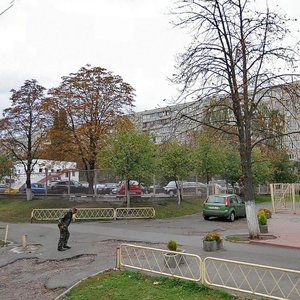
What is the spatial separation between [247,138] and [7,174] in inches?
1060

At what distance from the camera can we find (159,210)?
26391 mm

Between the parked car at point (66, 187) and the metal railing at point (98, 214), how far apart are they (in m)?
4.63

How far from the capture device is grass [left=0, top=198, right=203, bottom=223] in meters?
25.9

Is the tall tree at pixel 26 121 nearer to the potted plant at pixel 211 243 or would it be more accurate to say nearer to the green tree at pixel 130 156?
the green tree at pixel 130 156

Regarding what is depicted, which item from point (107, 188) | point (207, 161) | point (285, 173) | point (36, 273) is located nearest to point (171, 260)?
point (36, 273)

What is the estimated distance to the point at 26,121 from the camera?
31.4 meters

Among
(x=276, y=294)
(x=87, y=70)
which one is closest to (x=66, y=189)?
(x=87, y=70)

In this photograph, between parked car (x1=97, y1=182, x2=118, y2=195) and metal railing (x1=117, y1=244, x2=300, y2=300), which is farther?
parked car (x1=97, y1=182, x2=118, y2=195)

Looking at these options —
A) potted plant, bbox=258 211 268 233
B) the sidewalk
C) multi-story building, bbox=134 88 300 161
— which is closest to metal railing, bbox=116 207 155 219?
the sidewalk

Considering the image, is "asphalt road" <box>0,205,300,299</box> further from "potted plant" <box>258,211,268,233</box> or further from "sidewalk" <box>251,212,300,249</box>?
"potted plant" <box>258,211,268,233</box>

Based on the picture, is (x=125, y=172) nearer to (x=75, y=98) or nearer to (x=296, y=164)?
(x=75, y=98)

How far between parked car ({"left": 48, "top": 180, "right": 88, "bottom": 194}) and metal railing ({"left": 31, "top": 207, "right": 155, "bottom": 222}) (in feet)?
15.2

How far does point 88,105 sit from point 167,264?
20.3 m

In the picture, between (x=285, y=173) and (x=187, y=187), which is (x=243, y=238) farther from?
(x=285, y=173)
